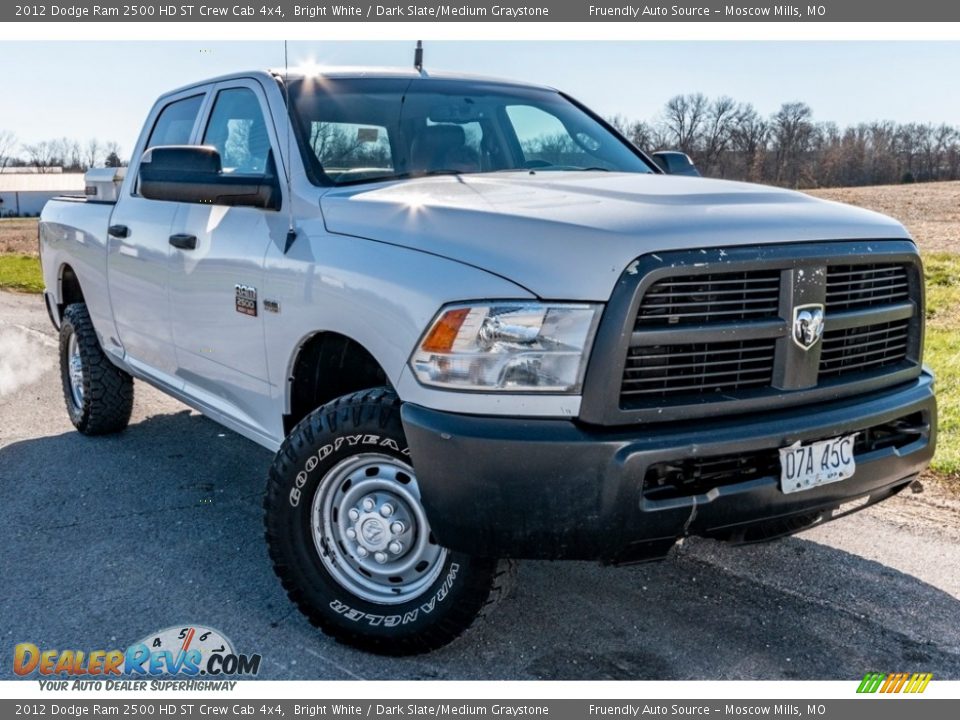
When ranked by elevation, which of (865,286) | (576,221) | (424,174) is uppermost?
(424,174)

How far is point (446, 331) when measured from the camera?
2.87 metres

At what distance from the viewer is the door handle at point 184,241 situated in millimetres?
4366

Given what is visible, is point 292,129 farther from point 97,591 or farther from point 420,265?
point 97,591

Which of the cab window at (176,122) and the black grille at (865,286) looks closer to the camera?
the black grille at (865,286)

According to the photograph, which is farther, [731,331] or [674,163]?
[674,163]

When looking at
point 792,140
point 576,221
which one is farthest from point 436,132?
point 792,140

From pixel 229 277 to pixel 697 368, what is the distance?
6.78 feet

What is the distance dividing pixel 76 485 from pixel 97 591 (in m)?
1.50

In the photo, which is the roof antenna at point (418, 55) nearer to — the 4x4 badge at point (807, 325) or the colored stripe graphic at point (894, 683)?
the 4x4 badge at point (807, 325)

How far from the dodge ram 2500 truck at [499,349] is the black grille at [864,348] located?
0.04 feet

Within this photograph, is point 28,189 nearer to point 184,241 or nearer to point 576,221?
point 184,241

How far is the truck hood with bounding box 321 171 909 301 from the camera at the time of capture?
9.16 ft

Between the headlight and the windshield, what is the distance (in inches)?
48.7

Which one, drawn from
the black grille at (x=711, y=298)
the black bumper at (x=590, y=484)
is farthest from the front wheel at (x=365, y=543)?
the black grille at (x=711, y=298)
